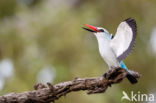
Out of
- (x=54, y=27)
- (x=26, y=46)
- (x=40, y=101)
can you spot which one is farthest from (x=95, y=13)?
(x=40, y=101)

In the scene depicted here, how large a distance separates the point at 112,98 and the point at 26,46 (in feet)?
7.37

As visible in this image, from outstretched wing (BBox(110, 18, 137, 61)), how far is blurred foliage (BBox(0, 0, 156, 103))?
2.81m

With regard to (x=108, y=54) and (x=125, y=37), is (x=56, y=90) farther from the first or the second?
(x=125, y=37)

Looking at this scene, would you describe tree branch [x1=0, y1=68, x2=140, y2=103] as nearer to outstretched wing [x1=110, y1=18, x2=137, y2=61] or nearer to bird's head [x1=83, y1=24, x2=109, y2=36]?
outstretched wing [x1=110, y1=18, x2=137, y2=61]

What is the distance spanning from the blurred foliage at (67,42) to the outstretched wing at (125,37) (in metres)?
2.81

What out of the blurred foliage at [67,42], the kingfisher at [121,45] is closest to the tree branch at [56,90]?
the kingfisher at [121,45]

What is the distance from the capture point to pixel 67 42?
923 centimetres

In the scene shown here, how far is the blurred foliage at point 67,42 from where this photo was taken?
8.88 metres

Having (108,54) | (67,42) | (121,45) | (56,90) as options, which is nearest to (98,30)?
(108,54)

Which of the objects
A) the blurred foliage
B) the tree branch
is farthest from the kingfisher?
the blurred foliage

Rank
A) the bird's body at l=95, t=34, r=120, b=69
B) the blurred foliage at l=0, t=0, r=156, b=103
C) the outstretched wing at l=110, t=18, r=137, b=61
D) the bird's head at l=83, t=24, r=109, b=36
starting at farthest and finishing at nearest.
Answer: the blurred foliage at l=0, t=0, r=156, b=103, the bird's head at l=83, t=24, r=109, b=36, the bird's body at l=95, t=34, r=120, b=69, the outstretched wing at l=110, t=18, r=137, b=61

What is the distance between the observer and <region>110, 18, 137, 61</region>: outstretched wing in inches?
212

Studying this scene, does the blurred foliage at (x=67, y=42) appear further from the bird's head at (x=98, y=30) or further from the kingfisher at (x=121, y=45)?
the kingfisher at (x=121, y=45)

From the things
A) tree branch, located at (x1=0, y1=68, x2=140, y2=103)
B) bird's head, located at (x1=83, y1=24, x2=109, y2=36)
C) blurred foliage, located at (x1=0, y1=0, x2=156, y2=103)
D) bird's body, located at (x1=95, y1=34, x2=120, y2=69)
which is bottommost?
tree branch, located at (x1=0, y1=68, x2=140, y2=103)
